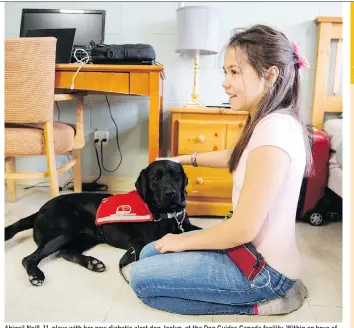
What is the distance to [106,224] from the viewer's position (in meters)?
1.40

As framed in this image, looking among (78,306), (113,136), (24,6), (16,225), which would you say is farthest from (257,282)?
(24,6)

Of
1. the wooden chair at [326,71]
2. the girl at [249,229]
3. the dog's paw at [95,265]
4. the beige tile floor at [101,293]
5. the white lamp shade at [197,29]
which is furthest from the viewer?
the wooden chair at [326,71]

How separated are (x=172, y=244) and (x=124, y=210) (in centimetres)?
43

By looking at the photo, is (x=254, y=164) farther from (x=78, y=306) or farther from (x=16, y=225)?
(x=16, y=225)

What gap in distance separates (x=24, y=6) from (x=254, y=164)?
6.64ft

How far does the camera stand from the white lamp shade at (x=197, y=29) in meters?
1.84

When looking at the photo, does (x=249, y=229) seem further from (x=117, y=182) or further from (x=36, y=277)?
(x=117, y=182)

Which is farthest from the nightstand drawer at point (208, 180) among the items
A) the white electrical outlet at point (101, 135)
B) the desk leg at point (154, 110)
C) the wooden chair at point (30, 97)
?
the white electrical outlet at point (101, 135)

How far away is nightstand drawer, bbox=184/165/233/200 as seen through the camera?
1741 millimetres

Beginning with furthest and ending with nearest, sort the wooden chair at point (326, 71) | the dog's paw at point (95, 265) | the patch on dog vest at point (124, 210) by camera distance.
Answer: the wooden chair at point (326, 71)
the patch on dog vest at point (124, 210)
the dog's paw at point (95, 265)

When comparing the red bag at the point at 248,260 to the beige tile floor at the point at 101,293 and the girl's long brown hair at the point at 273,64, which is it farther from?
the girl's long brown hair at the point at 273,64

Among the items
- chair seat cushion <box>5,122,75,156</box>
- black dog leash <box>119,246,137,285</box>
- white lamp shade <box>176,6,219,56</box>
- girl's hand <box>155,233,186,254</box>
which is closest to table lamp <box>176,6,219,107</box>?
white lamp shade <box>176,6,219,56</box>

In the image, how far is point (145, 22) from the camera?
7.04 ft

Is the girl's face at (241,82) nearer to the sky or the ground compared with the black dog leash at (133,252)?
nearer to the sky
